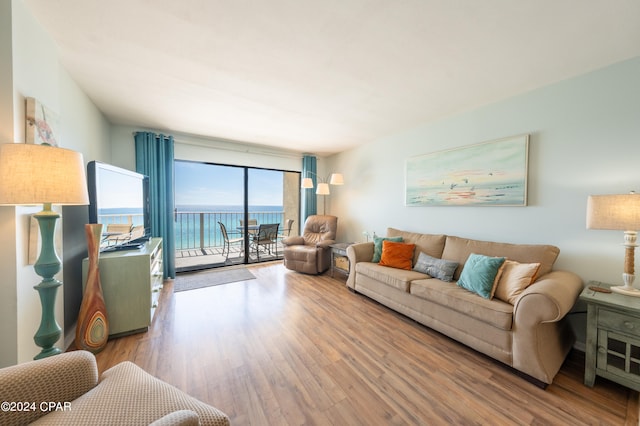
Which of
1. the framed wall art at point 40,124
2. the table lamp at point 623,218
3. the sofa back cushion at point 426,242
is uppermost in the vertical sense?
the framed wall art at point 40,124

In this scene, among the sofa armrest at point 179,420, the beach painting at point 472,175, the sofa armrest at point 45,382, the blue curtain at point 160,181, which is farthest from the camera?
the blue curtain at point 160,181

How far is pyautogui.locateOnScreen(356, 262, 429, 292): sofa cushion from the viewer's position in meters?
2.49

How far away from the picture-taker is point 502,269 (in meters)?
2.05

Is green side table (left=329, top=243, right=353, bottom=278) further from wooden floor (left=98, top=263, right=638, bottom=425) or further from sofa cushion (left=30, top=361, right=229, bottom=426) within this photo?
sofa cushion (left=30, top=361, right=229, bottom=426)

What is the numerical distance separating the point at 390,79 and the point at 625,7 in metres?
1.39

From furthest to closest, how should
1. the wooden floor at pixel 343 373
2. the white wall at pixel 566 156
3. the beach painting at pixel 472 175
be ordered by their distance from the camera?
the beach painting at pixel 472 175
the white wall at pixel 566 156
the wooden floor at pixel 343 373

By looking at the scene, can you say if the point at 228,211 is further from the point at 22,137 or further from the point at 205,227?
the point at 22,137

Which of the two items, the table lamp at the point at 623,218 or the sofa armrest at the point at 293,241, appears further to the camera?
the sofa armrest at the point at 293,241

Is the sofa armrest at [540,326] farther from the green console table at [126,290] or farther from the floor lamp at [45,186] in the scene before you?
the green console table at [126,290]

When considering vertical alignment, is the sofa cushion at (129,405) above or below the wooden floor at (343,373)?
above

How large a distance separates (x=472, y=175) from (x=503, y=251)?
954 mm

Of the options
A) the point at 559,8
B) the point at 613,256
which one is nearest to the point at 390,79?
the point at 559,8

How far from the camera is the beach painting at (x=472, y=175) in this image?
239 centimetres

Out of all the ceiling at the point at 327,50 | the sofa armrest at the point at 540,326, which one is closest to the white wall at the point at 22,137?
the ceiling at the point at 327,50
